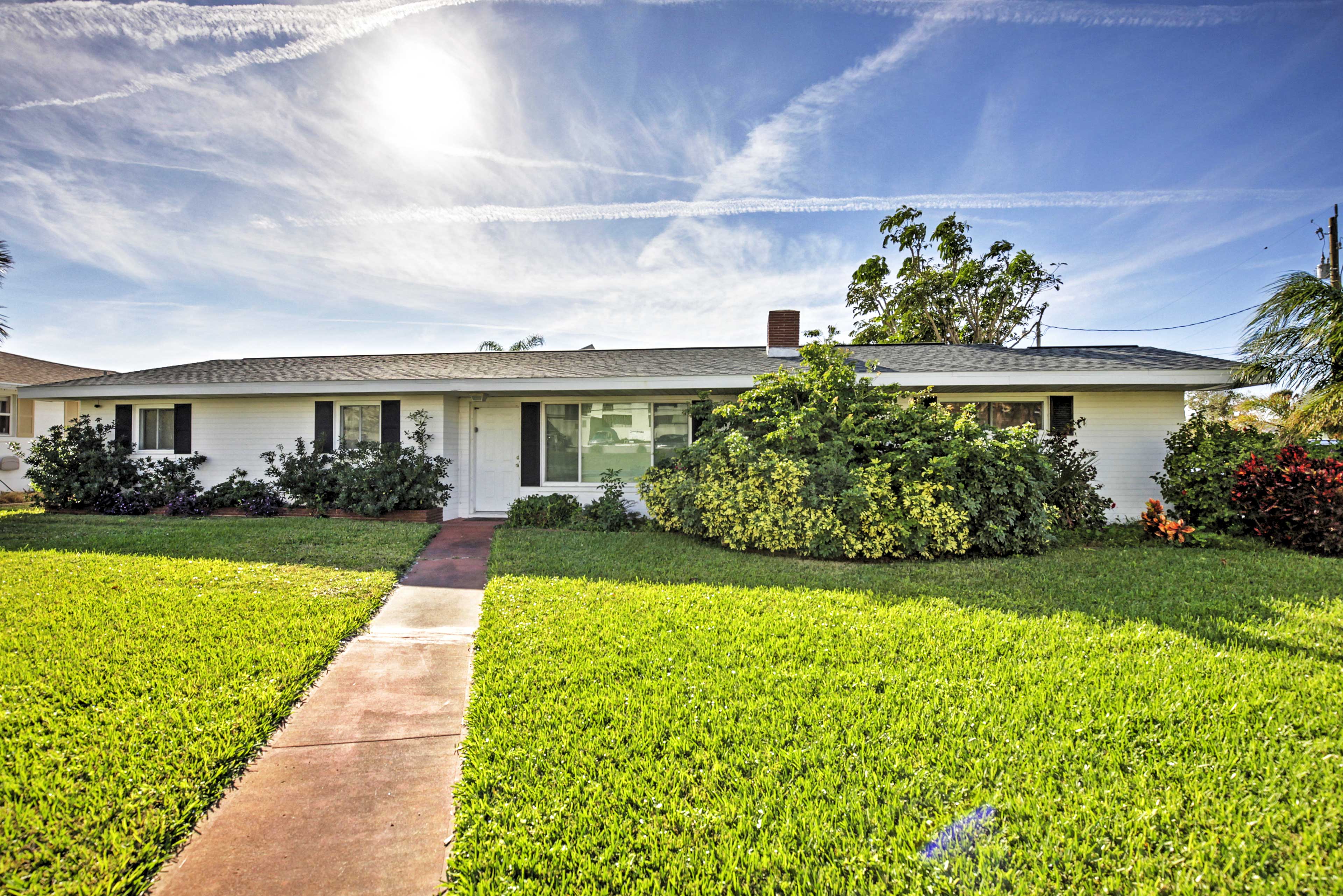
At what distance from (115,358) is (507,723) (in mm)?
19360

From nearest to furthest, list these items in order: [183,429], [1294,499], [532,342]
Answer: [1294,499]
[183,429]
[532,342]

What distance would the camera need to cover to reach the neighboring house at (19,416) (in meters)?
14.1

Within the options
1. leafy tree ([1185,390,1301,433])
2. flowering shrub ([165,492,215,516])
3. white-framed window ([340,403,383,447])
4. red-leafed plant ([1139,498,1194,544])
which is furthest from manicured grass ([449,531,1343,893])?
flowering shrub ([165,492,215,516])

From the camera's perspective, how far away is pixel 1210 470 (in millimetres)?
7422

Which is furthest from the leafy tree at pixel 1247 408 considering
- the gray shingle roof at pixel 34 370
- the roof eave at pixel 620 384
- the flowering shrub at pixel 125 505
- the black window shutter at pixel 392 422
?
the gray shingle roof at pixel 34 370

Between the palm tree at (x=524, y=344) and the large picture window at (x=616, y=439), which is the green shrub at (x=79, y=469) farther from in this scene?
the palm tree at (x=524, y=344)

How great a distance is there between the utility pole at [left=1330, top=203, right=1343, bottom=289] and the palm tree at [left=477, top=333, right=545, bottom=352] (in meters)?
21.8

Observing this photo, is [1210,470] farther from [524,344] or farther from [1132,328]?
[524,344]

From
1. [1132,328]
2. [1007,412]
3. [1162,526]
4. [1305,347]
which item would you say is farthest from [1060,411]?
[1132,328]

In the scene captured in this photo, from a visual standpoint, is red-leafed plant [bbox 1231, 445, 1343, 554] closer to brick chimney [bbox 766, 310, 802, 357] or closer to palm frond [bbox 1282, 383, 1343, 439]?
palm frond [bbox 1282, 383, 1343, 439]

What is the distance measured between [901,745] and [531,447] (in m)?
8.39

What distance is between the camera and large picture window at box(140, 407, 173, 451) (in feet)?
34.3

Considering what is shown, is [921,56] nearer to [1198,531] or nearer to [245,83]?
[1198,531]

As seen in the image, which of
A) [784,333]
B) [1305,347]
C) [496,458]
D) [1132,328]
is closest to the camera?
[1305,347]
